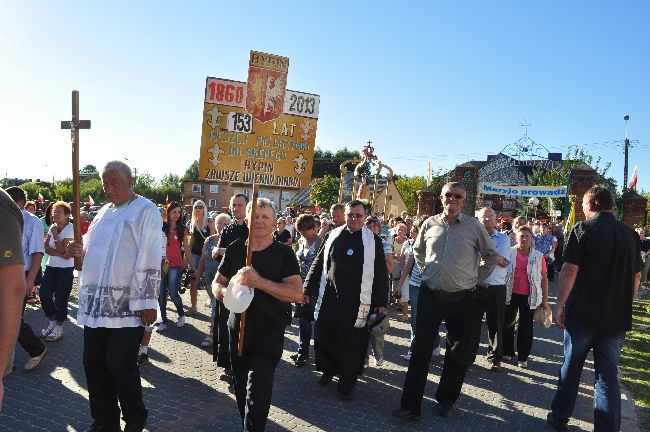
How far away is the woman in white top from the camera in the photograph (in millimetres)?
6883

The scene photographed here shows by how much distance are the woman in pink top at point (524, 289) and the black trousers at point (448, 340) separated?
213cm

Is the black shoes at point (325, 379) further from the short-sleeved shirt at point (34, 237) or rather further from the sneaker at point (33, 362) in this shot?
the short-sleeved shirt at point (34, 237)

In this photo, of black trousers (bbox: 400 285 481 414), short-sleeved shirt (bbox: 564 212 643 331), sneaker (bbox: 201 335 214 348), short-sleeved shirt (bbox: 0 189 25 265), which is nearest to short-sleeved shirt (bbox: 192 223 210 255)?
sneaker (bbox: 201 335 214 348)

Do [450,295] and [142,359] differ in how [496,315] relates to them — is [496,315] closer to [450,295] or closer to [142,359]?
[450,295]

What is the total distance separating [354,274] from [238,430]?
6.13 ft

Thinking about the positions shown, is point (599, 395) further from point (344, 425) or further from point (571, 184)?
point (571, 184)

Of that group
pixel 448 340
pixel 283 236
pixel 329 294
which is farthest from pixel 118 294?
pixel 283 236

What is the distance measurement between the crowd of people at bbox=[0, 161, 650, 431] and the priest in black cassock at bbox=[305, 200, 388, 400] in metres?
0.01

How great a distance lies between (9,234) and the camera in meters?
2.03

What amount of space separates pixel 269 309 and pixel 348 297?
5.89 ft

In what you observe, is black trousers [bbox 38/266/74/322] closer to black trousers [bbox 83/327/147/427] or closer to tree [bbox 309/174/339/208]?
black trousers [bbox 83/327/147/427]

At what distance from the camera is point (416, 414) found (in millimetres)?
4859

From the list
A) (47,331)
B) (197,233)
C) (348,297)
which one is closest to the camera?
(348,297)

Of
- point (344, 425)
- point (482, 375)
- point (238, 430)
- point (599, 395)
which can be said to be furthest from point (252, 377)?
point (482, 375)
